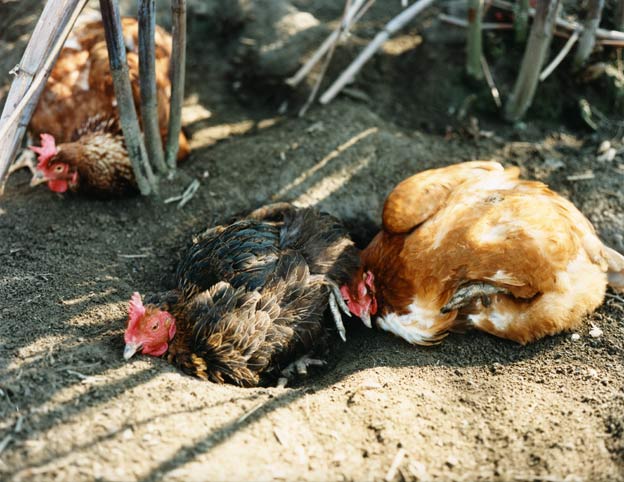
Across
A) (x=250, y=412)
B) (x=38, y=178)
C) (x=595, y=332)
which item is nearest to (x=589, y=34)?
(x=595, y=332)

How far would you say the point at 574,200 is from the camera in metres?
3.49

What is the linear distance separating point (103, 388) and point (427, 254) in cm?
159

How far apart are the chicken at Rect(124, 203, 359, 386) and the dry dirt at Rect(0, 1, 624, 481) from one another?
154 mm

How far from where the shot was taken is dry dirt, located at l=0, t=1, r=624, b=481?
215 cm

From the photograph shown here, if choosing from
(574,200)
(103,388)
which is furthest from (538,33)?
(103,388)

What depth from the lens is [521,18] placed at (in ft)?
13.1

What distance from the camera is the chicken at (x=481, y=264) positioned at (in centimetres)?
268

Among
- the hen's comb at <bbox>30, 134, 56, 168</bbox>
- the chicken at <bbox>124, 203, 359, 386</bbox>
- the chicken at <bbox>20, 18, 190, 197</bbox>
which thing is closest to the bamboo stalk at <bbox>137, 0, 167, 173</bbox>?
the chicken at <bbox>20, 18, 190, 197</bbox>

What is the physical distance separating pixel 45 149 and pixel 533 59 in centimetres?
311

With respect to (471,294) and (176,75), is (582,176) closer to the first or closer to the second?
(471,294)

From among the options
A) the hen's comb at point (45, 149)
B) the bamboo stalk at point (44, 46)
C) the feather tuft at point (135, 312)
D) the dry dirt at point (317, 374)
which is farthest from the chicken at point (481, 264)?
the hen's comb at point (45, 149)

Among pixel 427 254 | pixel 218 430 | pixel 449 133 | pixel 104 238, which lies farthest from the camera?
pixel 449 133

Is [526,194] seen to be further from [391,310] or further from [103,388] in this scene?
[103,388]

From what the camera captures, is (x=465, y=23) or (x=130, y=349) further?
(x=465, y=23)
